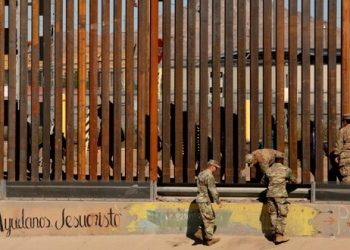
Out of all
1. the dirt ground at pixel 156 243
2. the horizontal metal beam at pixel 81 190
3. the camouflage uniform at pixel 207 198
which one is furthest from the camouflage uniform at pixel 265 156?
the horizontal metal beam at pixel 81 190

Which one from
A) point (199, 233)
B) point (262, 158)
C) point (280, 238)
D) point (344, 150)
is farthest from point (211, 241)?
point (344, 150)

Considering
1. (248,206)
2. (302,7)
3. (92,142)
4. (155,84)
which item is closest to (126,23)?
(155,84)

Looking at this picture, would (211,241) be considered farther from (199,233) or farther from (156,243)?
(156,243)

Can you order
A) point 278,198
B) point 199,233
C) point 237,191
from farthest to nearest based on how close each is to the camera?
1. point 237,191
2. point 199,233
3. point 278,198

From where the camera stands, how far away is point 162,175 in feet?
38.7

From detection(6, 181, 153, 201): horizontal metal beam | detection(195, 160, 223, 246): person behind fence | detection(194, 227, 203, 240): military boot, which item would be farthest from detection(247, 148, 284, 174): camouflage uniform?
detection(6, 181, 153, 201): horizontal metal beam

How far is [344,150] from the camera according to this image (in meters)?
10.8

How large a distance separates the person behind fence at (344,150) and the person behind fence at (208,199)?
5.85 ft

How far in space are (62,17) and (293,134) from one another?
166 inches

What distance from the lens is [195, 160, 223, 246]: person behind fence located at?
1059 cm

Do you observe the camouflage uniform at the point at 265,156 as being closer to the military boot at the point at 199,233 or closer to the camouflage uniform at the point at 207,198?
the camouflage uniform at the point at 207,198

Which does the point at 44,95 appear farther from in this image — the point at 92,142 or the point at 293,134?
the point at 293,134

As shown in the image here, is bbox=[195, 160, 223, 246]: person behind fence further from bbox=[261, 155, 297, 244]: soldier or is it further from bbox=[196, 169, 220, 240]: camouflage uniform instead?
bbox=[261, 155, 297, 244]: soldier

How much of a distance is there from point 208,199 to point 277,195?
3.30 feet
